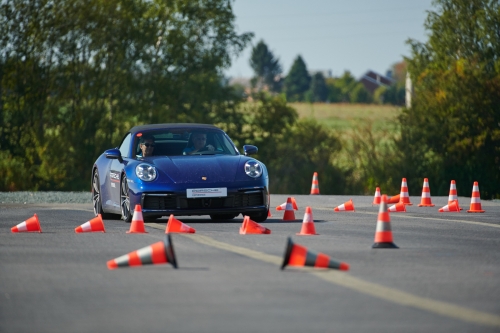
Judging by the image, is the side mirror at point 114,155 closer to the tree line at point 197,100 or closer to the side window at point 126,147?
the side window at point 126,147

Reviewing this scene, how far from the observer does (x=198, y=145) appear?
16.5 m

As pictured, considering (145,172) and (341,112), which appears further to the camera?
(341,112)

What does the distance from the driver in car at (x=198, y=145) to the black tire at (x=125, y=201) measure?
1039 mm

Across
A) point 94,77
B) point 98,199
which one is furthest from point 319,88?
point 98,199

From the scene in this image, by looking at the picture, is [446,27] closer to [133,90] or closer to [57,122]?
[133,90]

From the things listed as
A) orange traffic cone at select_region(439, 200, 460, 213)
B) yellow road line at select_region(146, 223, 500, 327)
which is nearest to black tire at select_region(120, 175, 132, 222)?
yellow road line at select_region(146, 223, 500, 327)

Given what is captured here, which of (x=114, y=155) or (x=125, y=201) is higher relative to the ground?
(x=114, y=155)

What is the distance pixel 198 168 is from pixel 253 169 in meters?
0.77

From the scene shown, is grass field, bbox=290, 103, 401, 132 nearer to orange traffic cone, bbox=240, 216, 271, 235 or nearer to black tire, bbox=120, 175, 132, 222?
black tire, bbox=120, 175, 132, 222

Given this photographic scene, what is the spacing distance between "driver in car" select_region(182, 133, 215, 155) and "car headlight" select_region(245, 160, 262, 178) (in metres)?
0.97

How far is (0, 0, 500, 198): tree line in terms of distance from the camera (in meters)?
44.6

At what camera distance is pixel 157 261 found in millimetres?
10000

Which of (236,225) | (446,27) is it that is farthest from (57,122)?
(236,225)

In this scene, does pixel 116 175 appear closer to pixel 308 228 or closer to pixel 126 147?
pixel 126 147
